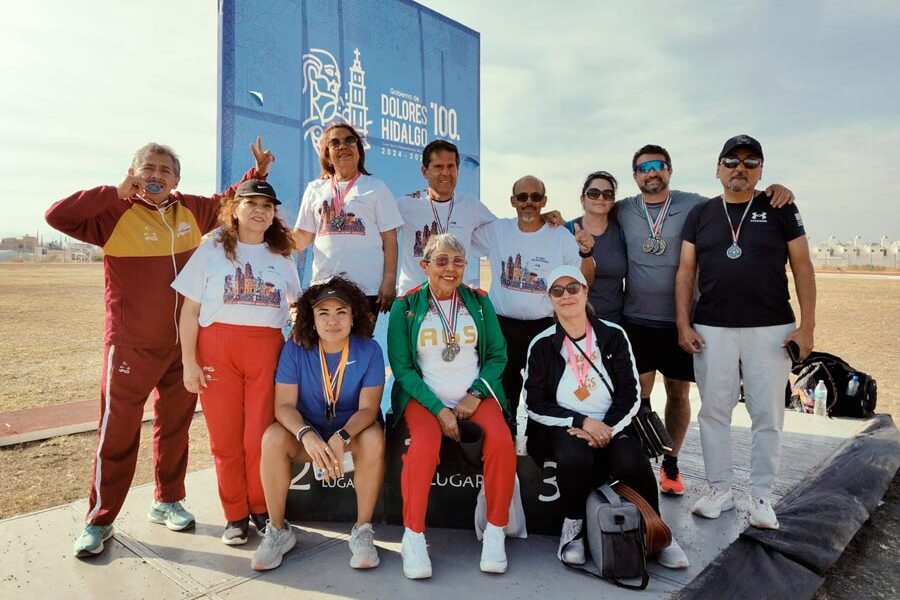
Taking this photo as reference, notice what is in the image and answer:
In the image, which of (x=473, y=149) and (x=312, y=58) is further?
(x=473, y=149)

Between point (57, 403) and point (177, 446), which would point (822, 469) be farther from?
point (57, 403)

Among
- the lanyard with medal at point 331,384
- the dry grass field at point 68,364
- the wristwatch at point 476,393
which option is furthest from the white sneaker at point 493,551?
the dry grass field at point 68,364

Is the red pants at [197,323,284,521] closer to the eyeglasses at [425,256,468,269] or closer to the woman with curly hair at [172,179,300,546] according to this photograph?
the woman with curly hair at [172,179,300,546]

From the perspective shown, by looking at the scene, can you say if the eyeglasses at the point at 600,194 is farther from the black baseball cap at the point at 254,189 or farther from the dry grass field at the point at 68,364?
the dry grass field at the point at 68,364

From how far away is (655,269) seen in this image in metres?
3.59

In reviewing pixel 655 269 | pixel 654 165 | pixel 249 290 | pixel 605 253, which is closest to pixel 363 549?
pixel 249 290

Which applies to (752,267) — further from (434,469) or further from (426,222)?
(434,469)

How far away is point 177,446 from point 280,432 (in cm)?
81

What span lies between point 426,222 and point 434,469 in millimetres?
1654

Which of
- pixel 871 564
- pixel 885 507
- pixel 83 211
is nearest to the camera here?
pixel 83 211

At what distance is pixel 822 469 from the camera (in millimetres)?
3918

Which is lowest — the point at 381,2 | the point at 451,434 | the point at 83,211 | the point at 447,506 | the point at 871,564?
the point at 871,564

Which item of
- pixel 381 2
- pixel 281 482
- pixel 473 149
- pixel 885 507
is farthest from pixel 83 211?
pixel 885 507

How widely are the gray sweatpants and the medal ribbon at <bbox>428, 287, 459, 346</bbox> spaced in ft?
4.82
